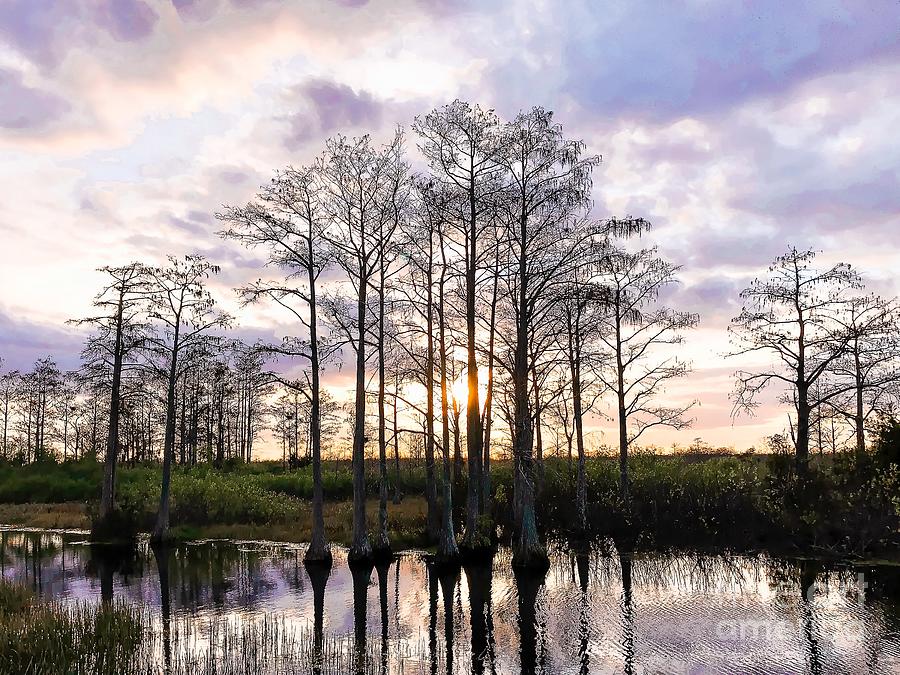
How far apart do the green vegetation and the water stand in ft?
8.59

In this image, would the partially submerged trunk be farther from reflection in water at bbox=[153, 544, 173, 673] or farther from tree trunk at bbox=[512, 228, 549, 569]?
reflection in water at bbox=[153, 544, 173, 673]

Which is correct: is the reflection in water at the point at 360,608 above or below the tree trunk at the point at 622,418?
below

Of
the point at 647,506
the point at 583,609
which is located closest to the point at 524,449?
the point at 583,609

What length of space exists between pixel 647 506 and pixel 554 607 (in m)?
14.8

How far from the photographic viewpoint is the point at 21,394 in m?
74.4

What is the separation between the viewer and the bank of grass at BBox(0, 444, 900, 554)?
26.4 metres

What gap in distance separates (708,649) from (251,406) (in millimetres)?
71140

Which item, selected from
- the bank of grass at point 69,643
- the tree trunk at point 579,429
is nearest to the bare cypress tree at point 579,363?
the tree trunk at point 579,429

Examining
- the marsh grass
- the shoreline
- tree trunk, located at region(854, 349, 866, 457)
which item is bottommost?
the shoreline

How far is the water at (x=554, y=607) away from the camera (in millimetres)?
14445

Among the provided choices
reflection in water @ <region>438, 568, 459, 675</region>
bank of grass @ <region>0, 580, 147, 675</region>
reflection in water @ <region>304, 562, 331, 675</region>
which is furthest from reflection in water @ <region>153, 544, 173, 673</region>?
reflection in water @ <region>438, 568, 459, 675</region>

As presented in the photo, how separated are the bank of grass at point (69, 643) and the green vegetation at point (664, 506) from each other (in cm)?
1819

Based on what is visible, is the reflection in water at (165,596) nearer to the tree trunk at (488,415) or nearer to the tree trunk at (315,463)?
the tree trunk at (315,463)

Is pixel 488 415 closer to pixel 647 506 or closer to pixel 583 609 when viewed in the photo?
pixel 647 506
